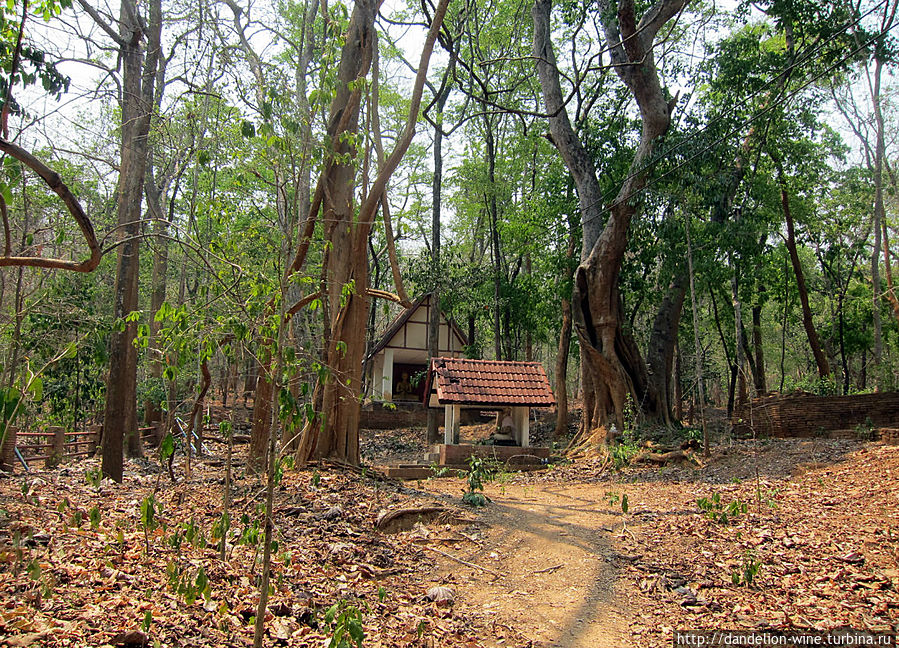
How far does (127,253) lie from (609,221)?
36.3 ft

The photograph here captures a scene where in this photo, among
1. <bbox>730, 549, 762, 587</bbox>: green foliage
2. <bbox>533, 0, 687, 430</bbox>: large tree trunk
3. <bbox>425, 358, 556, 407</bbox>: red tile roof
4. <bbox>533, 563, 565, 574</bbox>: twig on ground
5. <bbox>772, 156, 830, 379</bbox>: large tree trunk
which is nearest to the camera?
<bbox>730, 549, 762, 587</bbox>: green foliage

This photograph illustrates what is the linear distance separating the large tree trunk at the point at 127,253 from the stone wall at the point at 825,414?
500 inches

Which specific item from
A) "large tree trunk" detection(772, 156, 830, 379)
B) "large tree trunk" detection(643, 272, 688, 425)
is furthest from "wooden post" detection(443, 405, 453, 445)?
"large tree trunk" detection(772, 156, 830, 379)

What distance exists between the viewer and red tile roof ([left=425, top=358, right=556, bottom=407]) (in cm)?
1484

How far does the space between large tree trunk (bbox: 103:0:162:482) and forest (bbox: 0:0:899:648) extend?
1.8 inches

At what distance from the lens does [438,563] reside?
6.18m

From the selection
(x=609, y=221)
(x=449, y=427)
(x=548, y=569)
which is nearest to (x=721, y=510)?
(x=548, y=569)

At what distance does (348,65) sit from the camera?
30.1 feet

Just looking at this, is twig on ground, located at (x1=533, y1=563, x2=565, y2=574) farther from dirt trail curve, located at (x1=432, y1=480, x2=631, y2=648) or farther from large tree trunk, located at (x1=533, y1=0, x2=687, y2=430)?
large tree trunk, located at (x1=533, y1=0, x2=687, y2=430)

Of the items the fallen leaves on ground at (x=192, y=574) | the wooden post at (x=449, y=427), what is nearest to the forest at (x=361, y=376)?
the fallen leaves on ground at (x=192, y=574)

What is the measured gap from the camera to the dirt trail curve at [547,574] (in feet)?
15.5

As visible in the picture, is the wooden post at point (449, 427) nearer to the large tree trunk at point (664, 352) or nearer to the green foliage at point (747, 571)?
the large tree trunk at point (664, 352)

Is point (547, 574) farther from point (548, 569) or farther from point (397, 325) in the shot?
point (397, 325)

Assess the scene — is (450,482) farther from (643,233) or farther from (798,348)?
(798,348)
